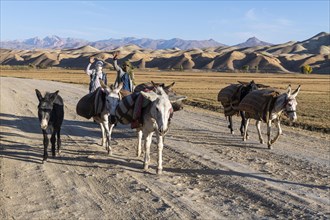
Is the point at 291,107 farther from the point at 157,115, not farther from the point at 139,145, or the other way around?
the point at 157,115

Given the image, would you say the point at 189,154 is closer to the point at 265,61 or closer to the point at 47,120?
the point at 47,120

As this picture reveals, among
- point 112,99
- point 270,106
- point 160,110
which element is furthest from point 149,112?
point 270,106

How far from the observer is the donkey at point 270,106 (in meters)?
12.8

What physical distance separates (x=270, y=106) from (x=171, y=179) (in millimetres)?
5455

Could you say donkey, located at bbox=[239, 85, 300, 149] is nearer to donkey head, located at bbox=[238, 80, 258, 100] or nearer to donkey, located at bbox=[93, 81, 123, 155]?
donkey head, located at bbox=[238, 80, 258, 100]

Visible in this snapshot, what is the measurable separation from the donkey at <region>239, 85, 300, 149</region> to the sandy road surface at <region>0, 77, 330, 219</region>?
37.9 inches

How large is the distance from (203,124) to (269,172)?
8207mm

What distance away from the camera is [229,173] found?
10148mm

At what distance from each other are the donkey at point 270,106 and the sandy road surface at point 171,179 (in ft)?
3.16

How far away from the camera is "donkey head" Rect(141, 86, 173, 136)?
8.99m

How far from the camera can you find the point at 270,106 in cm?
1345

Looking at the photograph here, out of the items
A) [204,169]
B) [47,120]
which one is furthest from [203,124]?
[47,120]

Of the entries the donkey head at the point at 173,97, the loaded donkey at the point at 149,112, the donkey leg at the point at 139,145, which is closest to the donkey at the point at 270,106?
the donkey head at the point at 173,97

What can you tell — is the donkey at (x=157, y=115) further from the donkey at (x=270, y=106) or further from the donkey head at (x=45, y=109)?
the donkey at (x=270, y=106)
